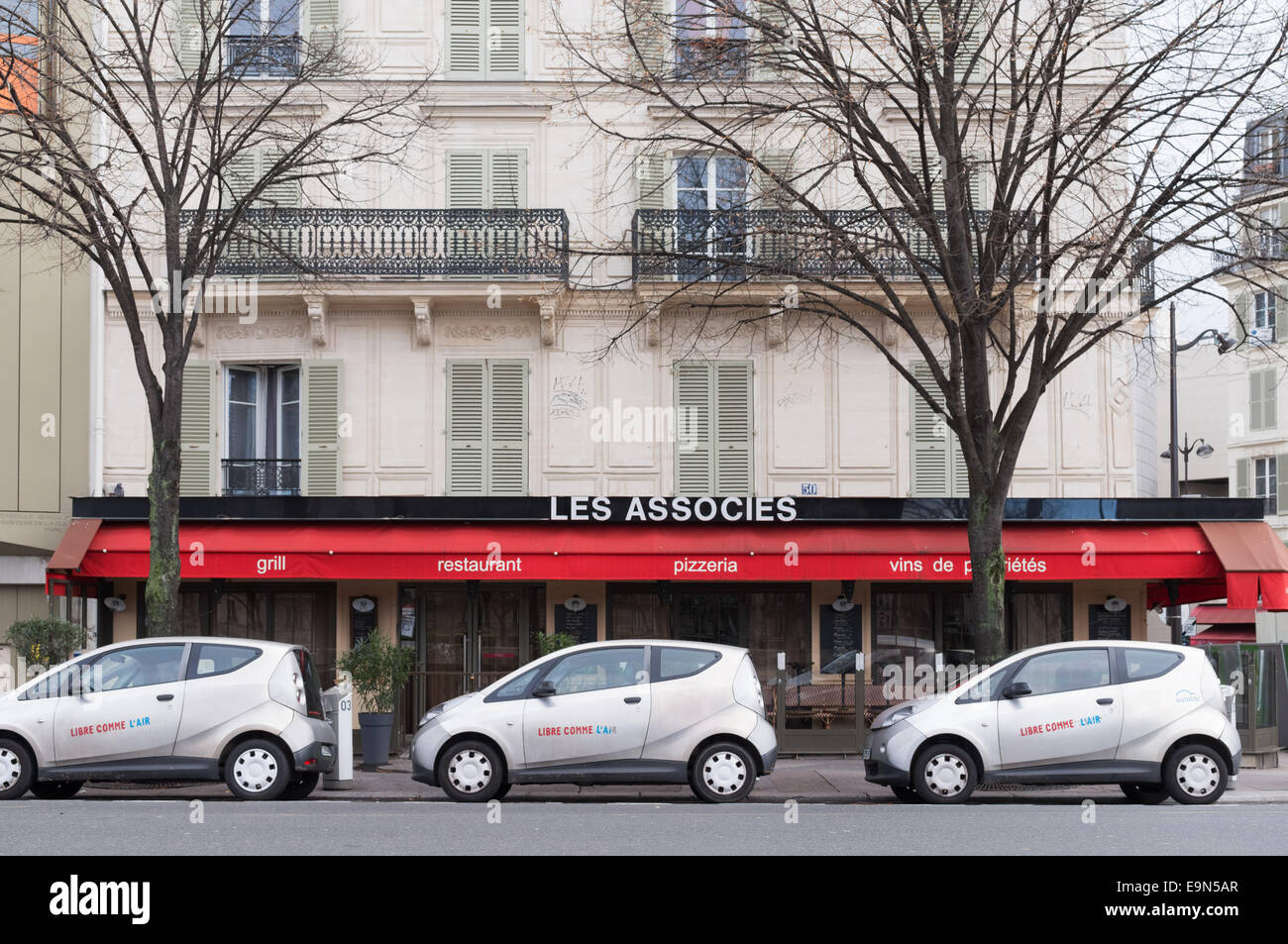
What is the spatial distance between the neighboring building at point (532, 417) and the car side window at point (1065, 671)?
23.1 feet

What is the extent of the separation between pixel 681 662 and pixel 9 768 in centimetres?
641

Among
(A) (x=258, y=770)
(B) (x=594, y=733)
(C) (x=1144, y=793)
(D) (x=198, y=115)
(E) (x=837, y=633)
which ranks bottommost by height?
(C) (x=1144, y=793)

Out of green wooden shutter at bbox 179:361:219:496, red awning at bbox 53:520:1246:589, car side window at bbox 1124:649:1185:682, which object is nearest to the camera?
car side window at bbox 1124:649:1185:682

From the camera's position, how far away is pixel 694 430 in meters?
22.4

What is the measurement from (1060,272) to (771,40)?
8.03 m

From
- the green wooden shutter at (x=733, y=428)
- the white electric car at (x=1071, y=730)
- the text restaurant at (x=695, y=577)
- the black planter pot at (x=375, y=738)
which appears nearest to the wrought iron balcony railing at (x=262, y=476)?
the text restaurant at (x=695, y=577)

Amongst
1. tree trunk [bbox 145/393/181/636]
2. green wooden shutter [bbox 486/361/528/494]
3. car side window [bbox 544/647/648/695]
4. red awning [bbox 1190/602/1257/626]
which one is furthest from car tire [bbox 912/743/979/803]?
red awning [bbox 1190/602/1257/626]

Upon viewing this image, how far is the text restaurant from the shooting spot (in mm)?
20938

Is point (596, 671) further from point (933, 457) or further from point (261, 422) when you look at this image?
point (261, 422)

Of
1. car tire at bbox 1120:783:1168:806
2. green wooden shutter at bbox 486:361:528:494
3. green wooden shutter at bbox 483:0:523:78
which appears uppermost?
green wooden shutter at bbox 483:0:523:78

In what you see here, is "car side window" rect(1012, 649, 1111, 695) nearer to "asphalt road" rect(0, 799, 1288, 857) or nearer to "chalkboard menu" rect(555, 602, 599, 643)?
"asphalt road" rect(0, 799, 1288, 857)

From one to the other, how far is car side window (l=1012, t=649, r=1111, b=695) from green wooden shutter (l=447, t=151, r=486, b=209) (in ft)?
38.0

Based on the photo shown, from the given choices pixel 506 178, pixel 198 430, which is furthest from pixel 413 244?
pixel 198 430

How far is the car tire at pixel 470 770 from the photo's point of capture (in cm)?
1445
